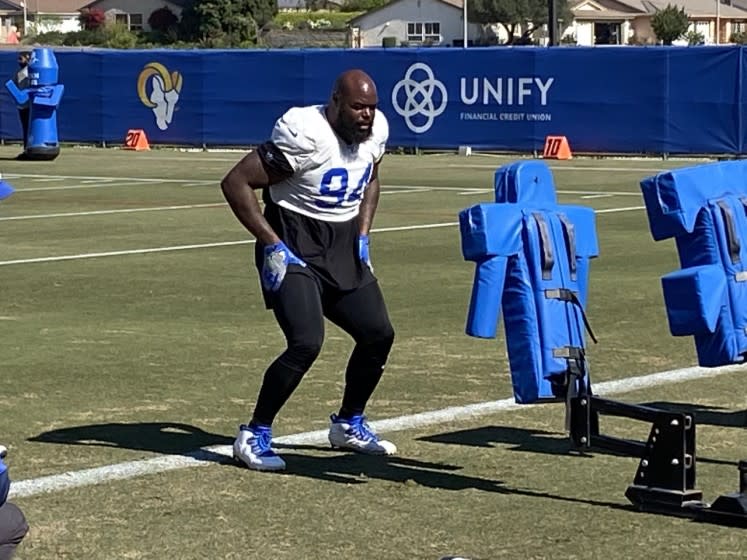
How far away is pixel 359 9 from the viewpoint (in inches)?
5197

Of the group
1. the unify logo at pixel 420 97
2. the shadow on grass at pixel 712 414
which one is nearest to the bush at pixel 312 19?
the unify logo at pixel 420 97

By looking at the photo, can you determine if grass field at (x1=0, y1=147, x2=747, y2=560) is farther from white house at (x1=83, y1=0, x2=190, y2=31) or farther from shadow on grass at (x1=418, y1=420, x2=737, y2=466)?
white house at (x1=83, y1=0, x2=190, y2=31)

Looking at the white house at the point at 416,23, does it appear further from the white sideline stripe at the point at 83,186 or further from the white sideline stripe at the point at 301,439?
the white sideline stripe at the point at 301,439

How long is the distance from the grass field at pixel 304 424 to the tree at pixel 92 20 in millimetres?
99129

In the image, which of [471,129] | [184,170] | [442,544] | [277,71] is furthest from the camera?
[277,71]

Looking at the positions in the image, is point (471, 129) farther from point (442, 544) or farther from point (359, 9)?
point (359, 9)

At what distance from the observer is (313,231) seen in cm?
789

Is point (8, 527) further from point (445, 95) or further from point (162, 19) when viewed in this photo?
point (162, 19)

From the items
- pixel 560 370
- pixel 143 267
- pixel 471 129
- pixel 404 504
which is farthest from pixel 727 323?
pixel 471 129

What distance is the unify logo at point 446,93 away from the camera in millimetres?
33625

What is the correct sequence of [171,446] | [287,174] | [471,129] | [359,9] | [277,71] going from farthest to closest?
1. [359,9]
2. [277,71]
3. [471,129]
4. [171,446]
5. [287,174]

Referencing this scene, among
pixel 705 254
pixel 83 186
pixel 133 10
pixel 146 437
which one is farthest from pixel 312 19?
pixel 705 254

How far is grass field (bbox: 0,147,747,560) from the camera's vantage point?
6.75m

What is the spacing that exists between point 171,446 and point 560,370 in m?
2.02
